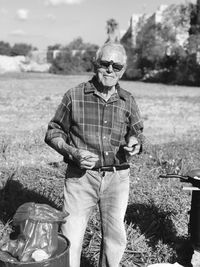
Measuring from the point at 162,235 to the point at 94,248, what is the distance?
787 mm

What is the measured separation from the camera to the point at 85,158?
3.06 metres

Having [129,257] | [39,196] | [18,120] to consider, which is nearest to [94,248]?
[129,257]

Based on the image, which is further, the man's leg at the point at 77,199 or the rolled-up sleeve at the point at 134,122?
the rolled-up sleeve at the point at 134,122

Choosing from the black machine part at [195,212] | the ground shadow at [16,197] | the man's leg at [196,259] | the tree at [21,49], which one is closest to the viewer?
the black machine part at [195,212]

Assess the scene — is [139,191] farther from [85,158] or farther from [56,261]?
[56,261]

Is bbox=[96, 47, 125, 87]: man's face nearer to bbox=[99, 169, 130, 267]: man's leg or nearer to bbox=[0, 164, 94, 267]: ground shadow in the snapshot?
bbox=[99, 169, 130, 267]: man's leg

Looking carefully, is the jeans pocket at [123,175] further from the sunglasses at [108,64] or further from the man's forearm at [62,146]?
the sunglasses at [108,64]

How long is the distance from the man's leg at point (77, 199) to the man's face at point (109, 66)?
656 mm

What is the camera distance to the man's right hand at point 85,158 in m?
3.06

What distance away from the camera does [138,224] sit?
4.82m

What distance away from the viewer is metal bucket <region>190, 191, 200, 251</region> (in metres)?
3.95

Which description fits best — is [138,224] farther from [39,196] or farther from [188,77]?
[188,77]

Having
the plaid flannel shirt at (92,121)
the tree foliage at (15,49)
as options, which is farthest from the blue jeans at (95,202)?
the tree foliage at (15,49)

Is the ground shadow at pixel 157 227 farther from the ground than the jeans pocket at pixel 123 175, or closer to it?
closer to it
